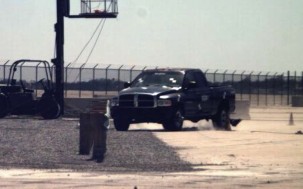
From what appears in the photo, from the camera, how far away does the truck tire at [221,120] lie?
105 feet

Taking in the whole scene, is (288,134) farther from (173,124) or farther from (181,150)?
(181,150)

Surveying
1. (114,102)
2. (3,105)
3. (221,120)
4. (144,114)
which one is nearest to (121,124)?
(114,102)

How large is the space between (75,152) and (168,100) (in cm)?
834

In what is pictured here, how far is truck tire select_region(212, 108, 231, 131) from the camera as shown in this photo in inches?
1266

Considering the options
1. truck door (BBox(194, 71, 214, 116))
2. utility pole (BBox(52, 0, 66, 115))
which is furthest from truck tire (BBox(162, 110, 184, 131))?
utility pole (BBox(52, 0, 66, 115))

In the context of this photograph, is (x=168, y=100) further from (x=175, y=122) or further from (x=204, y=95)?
(x=204, y=95)

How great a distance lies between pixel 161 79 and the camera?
30.2 meters

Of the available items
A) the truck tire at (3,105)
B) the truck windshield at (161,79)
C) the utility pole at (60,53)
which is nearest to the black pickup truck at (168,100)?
the truck windshield at (161,79)

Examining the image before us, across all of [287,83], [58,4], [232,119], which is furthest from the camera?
[287,83]

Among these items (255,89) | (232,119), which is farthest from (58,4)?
(255,89)

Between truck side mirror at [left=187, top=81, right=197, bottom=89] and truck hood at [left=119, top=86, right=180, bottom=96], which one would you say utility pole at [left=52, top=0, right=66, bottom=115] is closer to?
truck hood at [left=119, top=86, right=180, bottom=96]

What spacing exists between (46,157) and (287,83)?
174 feet

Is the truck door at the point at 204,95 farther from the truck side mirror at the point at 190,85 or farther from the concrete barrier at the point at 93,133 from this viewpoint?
the concrete barrier at the point at 93,133

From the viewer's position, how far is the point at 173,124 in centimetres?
2908
